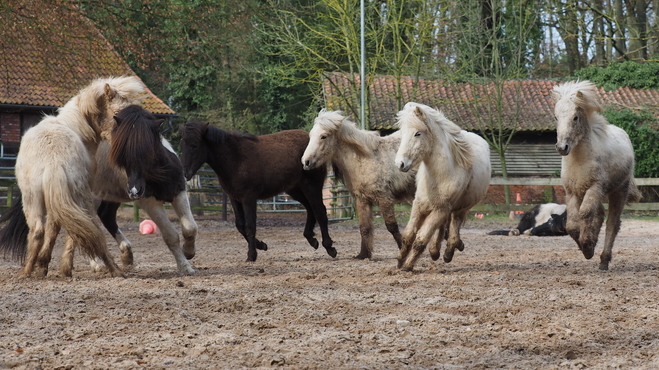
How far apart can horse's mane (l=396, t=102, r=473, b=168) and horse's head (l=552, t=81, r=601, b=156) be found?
3.12ft

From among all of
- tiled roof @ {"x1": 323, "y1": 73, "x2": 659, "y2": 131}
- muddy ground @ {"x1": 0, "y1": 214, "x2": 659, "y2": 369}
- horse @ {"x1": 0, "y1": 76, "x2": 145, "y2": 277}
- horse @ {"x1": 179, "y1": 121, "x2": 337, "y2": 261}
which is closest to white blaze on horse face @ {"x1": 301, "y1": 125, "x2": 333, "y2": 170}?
horse @ {"x1": 179, "y1": 121, "x2": 337, "y2": 261}

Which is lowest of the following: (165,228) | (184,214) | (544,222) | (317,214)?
(544,222)

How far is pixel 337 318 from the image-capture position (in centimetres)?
494

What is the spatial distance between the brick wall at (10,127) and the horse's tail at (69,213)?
19142 mm

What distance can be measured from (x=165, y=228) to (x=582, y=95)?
4.51 m

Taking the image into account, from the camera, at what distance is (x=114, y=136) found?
6.64 meters

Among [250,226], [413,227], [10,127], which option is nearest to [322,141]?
[250,226]

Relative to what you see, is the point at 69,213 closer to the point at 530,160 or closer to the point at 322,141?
the point at 322,141

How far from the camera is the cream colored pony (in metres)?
6.36

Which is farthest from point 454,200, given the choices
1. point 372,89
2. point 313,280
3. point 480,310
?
point 372,89

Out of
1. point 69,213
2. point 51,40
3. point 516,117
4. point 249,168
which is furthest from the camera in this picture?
point 516,117

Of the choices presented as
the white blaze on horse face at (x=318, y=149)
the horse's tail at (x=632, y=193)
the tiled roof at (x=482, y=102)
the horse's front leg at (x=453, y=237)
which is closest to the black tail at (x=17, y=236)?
the white blaze on horse face at (x=318, y=149)

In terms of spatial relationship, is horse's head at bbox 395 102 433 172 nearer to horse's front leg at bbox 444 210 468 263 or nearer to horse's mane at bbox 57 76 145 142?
horse's front leg at bbox 444 210 468 263

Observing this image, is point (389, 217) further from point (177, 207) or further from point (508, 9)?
point (508, 9)
